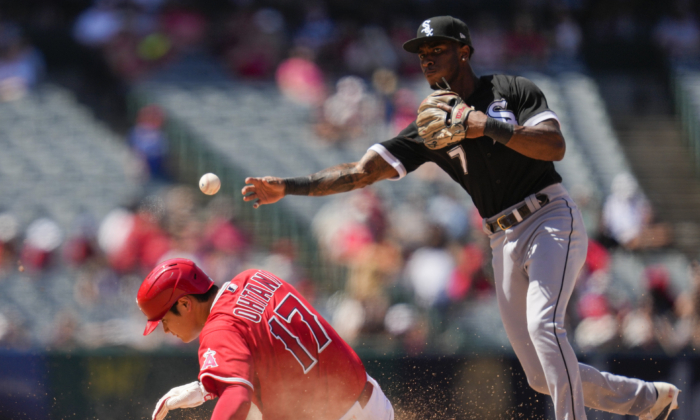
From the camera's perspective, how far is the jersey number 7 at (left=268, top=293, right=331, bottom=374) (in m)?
3.16

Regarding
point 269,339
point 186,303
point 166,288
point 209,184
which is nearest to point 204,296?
point 186,303

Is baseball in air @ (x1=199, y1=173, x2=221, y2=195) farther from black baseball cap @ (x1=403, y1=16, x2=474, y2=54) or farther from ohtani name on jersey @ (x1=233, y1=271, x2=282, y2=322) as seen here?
black baseball cap @ (x1=403, y1=16, x2=474, y2=54)

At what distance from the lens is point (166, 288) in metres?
3.24

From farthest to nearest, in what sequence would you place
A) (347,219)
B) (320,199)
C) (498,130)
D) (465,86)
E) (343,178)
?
(320,199) < (347,219) < (343,178) < (465,86) < (498,130)

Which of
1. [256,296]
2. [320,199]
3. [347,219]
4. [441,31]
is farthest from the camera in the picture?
[320,199]

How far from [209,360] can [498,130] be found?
173 cm

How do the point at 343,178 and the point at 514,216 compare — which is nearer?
the point at 514,216

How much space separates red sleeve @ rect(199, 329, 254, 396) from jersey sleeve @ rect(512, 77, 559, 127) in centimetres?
180

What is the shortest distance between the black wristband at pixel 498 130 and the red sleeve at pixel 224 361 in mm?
1540

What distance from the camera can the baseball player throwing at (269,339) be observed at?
311 cm

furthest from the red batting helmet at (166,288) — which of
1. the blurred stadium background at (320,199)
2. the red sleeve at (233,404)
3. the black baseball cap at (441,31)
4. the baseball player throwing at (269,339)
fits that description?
the blurred stadium background at (320,199)

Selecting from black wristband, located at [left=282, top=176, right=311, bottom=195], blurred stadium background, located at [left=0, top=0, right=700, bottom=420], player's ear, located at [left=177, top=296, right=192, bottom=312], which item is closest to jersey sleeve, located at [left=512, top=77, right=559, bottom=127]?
black wristband, located at [left=282, top=176, right=311, bottom=195]

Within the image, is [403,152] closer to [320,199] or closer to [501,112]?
[501,112]

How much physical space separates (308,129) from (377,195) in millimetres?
2213
